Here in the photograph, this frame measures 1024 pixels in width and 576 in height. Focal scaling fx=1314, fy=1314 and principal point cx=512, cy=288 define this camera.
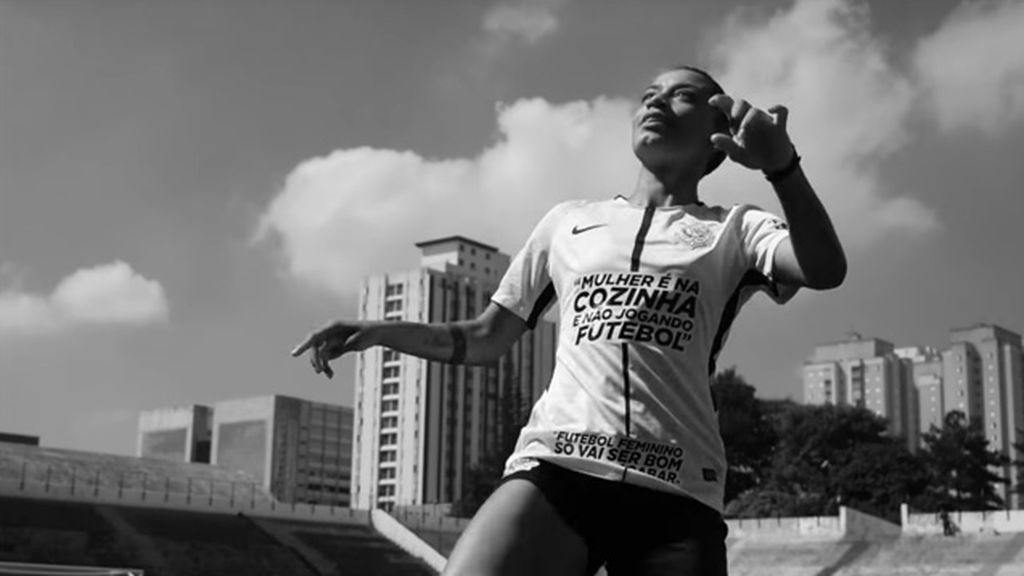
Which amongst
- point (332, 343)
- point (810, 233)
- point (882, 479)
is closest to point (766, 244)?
point (810, 233)

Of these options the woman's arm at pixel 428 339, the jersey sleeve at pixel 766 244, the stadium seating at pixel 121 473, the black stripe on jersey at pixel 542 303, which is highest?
the jersey sleeve at pixel 766 244

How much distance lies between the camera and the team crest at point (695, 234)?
4.07m

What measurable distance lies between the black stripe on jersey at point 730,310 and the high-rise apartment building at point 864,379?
15076cm

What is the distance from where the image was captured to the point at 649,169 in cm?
432

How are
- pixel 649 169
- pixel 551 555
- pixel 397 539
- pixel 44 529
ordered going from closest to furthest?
pixel 551 555
pixel 649 169
pixel 44 529
pixel 397 539

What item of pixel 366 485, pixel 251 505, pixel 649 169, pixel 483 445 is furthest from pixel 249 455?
pixel 649 169

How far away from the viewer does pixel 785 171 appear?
357 cm

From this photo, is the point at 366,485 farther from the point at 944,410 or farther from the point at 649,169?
the point at 649,169

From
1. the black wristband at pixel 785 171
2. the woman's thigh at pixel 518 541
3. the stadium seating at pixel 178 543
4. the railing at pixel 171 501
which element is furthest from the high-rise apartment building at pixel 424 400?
the black wristband at pixel 785 171

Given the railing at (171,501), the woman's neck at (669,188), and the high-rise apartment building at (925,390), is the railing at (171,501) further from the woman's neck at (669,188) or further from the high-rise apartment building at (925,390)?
the high-rise apartment building at (925,390)

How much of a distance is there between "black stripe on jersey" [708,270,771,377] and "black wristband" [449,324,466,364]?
0.86m

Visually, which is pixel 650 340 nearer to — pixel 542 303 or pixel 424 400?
pixel 542 303

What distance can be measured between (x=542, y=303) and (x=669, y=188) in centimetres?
60

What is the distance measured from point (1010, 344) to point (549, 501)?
15676 centimetres
